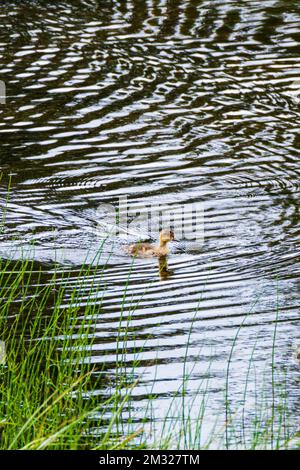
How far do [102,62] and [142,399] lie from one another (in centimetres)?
744

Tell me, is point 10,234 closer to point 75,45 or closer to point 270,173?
point 270,173

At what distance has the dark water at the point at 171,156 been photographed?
7152 mm

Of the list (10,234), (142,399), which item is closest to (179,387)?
(142,399)

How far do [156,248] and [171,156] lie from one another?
209 cm

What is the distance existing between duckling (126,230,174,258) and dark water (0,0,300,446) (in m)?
0.07

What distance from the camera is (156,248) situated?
27.9 ft

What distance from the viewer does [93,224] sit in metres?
9.02

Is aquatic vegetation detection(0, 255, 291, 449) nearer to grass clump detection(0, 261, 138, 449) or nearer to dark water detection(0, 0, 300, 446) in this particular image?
grass clump detection(0, 261, 138, 449)

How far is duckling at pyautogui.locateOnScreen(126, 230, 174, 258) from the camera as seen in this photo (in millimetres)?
8406

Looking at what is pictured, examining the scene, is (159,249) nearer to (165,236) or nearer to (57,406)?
(165,236)

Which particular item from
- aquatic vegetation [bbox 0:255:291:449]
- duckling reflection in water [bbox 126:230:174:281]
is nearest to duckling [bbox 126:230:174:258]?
duckling reflection in water [bbox 126:230:174:281]

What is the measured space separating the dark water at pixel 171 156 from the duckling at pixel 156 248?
0.07m

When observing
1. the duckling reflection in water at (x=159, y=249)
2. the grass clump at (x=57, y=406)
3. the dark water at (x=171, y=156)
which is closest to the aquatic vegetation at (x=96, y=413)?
the grass clump at (x=57, y=406)

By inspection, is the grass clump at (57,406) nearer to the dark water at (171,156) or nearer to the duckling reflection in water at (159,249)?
the dark water at (171,156)
